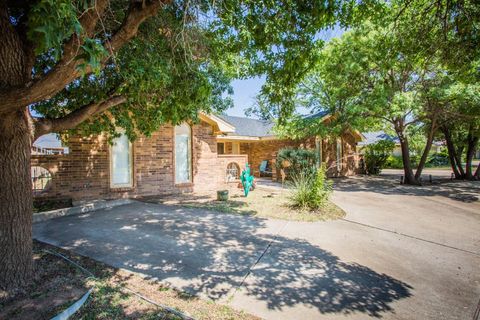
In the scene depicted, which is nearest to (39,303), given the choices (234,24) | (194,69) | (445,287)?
(194,69)

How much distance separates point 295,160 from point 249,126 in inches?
344

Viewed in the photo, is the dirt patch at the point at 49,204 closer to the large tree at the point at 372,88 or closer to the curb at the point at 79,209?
the curb at the point at 79,209

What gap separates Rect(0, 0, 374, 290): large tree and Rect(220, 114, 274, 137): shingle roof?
13.1 m

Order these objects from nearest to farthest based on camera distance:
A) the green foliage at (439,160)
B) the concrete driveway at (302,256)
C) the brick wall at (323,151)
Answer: the concrete driveway at (302,256) → the brick wall at (323,151) → the green foliage at (439,160)

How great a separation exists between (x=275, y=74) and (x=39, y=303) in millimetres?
5210

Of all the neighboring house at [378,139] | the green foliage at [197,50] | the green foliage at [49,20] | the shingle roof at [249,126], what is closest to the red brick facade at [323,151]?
the shingle roof at [249,126]

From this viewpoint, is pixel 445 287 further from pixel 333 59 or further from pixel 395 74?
pixel 395 74

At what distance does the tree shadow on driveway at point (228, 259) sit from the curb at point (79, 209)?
Answer: 32cm

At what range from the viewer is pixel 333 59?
12.7 metres

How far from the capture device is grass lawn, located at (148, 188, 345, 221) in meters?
7.69

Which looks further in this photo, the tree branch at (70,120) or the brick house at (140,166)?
the brick house at (140,166)

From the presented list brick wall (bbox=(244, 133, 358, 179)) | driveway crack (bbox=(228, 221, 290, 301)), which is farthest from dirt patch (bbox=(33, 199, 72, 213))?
brick wall (bbox=(244, 133, 358, 179))

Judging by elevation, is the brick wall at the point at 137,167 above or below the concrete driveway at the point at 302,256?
above

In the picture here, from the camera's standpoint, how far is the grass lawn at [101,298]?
2.88 meters
